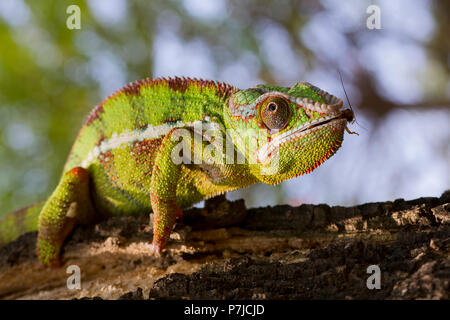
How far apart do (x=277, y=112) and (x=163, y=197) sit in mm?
834

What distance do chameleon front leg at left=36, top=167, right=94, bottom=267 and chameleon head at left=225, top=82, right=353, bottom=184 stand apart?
1280mm

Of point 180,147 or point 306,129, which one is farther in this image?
point 180,147

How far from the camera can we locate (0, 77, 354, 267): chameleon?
7.98ft

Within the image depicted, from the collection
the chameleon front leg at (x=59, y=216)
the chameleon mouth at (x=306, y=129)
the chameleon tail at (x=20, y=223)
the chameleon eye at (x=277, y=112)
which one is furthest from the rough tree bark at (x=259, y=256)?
the chameleon eye at (x=277, y=112)

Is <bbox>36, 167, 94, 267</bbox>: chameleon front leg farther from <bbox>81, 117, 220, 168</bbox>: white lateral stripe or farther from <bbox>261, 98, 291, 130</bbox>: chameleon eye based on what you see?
<bbox>261, 98, 291, 130</bbox>: chameleon eye

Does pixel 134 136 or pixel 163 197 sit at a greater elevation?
pixel 134 136

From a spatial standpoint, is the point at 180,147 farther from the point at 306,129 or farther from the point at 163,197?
the point at 306,129

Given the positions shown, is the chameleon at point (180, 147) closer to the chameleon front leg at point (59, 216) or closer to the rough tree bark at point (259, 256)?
the chameleon front leg at point (59, 216)

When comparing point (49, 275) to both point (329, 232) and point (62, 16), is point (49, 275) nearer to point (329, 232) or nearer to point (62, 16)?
point (329, 232)

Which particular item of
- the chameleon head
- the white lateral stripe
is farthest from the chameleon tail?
the chameleon head

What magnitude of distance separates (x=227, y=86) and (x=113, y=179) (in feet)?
3.40

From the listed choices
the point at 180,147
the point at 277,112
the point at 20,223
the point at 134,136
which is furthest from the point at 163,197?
the point at 20,223

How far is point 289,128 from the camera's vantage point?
8.01 feet
